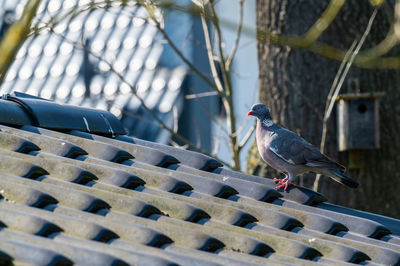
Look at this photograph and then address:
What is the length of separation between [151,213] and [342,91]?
3869mm

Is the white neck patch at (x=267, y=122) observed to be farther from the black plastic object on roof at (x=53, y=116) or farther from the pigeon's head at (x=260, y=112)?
the black plastic object on roof at (x=53, y=116)

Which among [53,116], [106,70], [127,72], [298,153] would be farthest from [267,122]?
[127,72]

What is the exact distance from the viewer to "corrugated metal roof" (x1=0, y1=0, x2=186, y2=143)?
13359mm

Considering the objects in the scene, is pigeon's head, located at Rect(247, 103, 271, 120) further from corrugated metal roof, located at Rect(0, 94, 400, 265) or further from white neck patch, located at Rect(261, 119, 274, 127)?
corrugated metal roof, located at Rect(0, 94, 400, 265)

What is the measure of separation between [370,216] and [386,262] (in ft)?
2.43

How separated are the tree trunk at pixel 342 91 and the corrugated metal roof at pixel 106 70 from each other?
597cm

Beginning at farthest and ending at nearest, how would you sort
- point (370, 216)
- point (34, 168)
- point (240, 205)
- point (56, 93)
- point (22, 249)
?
point (56, 93), point (370, 216), point (240, 205), point (34, 168), point (22, 249)

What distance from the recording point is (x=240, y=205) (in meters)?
3.49

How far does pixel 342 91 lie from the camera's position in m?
6.64

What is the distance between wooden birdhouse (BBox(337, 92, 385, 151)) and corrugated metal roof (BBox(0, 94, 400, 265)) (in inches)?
102

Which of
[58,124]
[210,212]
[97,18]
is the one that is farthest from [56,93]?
[210,212]

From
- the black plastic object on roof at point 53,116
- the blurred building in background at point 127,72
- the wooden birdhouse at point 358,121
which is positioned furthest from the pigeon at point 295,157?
the blurred building in background at point 127,72

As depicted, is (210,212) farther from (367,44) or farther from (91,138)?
(367,44)

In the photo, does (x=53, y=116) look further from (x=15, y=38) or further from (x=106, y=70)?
(x=106, y=70)
